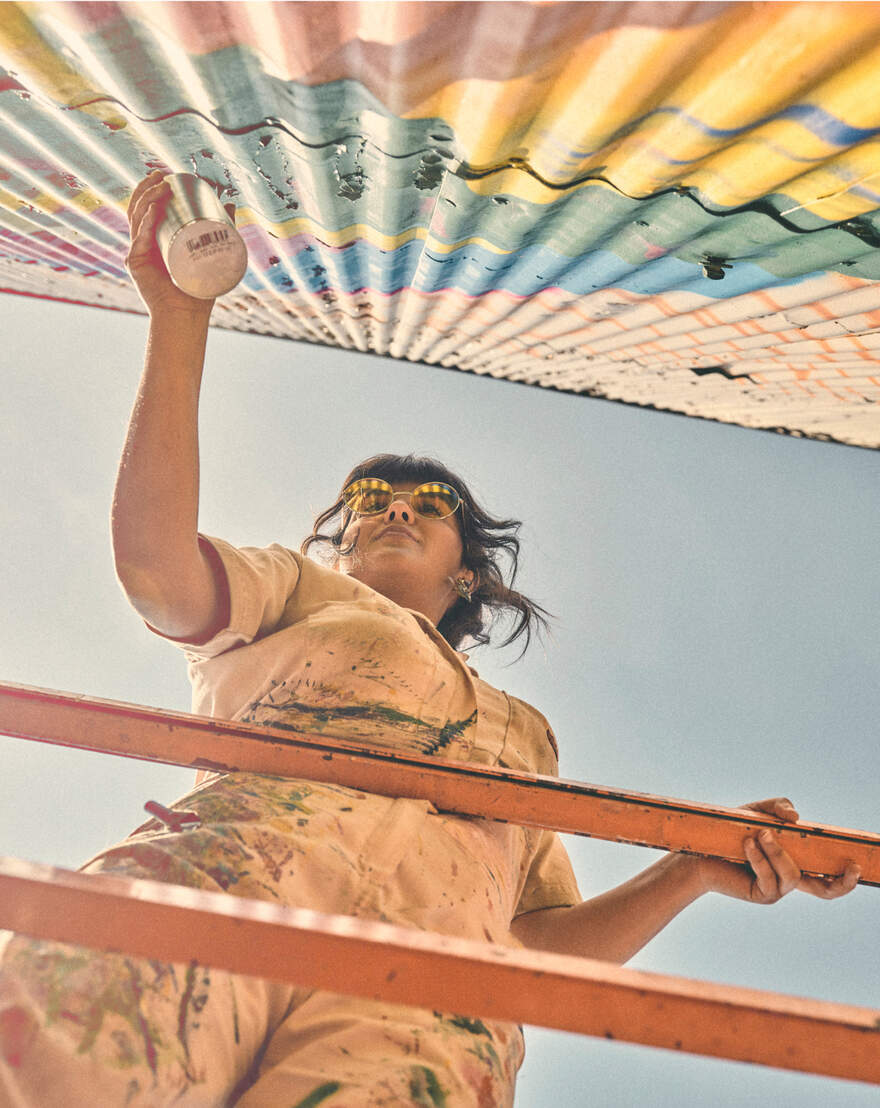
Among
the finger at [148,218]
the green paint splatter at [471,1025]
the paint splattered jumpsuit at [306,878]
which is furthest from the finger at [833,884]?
the finger at [148,218]

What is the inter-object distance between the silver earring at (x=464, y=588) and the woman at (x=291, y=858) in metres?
0.65

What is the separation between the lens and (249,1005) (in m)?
0.95

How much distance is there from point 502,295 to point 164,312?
1.58 m

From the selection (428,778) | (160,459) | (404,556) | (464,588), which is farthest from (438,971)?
(464,588)

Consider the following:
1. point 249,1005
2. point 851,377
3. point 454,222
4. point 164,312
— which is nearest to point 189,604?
point 164,312

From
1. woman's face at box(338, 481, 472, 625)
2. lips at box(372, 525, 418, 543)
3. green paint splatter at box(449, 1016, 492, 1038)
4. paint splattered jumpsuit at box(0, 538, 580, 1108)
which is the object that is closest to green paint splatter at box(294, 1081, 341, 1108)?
paint splattered jumpsuit at box(0, 538, 580, 1108)

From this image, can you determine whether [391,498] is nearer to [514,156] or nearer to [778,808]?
[514,156]

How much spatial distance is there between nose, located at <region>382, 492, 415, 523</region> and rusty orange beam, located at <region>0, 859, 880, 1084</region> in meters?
1.61

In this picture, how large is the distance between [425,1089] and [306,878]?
1.07 ft

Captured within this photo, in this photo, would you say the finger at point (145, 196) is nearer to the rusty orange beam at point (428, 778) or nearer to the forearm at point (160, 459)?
the forearm at point (160, 459)

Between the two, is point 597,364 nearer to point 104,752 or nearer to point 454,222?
point 454,222

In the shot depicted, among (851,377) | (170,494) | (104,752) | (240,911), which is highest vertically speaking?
(851,377)

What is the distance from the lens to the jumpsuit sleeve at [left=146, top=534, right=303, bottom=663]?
139 cm

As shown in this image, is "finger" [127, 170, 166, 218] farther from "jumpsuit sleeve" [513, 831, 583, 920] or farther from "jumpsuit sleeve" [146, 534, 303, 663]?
"jumpsuit sleeve" [513, 831, 583, 920]
